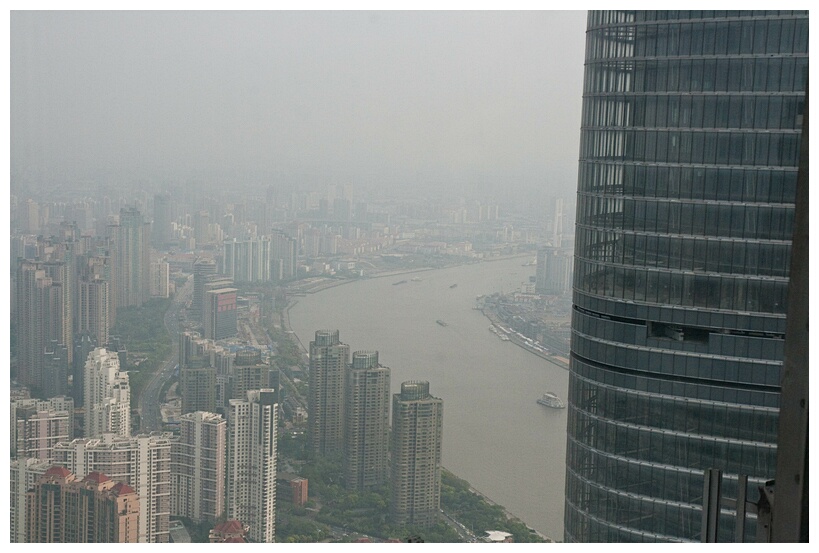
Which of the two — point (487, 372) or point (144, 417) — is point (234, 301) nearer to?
point (144, 417)

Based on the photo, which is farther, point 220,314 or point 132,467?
point 220,314

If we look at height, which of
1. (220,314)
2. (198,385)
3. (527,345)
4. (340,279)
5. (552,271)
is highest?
(552,271)

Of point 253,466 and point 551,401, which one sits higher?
point 551,401

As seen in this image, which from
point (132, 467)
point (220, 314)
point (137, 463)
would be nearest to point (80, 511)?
point (137, 463)

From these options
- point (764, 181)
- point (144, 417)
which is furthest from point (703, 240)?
point (144, 417)

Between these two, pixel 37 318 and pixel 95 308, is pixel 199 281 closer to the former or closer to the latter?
pixel 95 308

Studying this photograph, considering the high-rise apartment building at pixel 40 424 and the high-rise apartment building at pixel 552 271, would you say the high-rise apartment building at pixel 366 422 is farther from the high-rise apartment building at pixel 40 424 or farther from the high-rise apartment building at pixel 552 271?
the high-rise apartment building at pixel 40 424
